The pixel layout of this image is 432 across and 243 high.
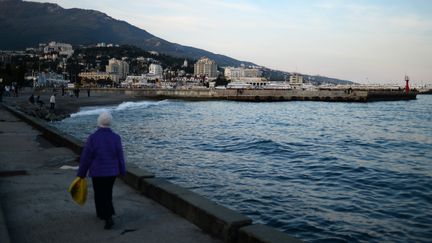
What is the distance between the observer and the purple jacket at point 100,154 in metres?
5.15

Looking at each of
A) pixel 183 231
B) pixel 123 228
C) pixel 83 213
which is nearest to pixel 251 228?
pixel 183 231

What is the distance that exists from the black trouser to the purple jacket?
3.8 inches

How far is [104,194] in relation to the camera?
5.33 m

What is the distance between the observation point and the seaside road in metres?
4.95

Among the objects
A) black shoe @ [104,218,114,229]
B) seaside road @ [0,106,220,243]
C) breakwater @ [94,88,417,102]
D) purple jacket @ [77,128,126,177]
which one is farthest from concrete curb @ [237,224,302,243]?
breakwater @ [94,88,417,102]

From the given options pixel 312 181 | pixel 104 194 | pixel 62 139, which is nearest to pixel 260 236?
pixel 104 194

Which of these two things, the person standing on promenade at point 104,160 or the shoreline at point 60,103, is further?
the shoreline at point 60,103

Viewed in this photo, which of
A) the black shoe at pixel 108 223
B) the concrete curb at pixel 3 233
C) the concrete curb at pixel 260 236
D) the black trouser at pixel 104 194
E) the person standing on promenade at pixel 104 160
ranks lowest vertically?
the black shoe at pixel 108 223

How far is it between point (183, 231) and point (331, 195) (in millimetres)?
5747

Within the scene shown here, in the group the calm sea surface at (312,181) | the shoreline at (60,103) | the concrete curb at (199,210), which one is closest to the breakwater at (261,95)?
the shoreline at (60,103)

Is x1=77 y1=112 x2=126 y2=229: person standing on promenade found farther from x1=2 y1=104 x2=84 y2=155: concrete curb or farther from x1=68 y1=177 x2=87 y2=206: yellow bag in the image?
x1=2 y1=104 x2=84 y2=155: concrete curb

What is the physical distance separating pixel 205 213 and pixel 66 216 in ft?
6.13

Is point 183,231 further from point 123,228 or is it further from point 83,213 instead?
point 83,213

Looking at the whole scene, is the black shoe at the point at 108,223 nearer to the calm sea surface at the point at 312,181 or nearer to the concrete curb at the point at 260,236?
the concrete curb at the point at 260,236
